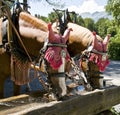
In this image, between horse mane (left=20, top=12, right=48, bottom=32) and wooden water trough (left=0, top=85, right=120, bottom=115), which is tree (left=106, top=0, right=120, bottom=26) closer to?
horse mane (left=20, top=12, right=48, bottom=32)

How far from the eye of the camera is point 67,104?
2.52 meters

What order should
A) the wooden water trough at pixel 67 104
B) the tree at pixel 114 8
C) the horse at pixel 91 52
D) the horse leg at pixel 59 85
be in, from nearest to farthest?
the wooden water trough at pixel 67 104
the horse leg at pixel 59 85
the horse at pixel 91 52
the tree at pixel 114 8

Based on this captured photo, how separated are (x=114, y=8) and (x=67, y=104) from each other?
22332mm

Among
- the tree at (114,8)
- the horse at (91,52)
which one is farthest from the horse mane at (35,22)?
the tree at (114,8)

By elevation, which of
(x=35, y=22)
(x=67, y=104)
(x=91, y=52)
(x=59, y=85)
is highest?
(x=35, y=22)

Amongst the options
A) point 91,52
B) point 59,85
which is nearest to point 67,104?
point 59,85

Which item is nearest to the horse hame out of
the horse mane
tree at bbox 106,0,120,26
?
the horse mane

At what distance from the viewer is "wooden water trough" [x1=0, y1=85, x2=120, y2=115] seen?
2.35 m

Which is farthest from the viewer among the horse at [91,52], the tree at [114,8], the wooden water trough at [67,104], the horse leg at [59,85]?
the tree at [114,8]

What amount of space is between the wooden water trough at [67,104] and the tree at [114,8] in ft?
69.8

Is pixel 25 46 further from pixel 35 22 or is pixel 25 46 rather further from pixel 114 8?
pixel 114 8

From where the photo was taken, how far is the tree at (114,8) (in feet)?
78.2

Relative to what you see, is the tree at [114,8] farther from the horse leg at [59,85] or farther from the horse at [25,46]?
the horse leg at [59,85]

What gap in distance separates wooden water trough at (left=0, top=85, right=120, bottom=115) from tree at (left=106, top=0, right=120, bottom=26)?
21.3m
